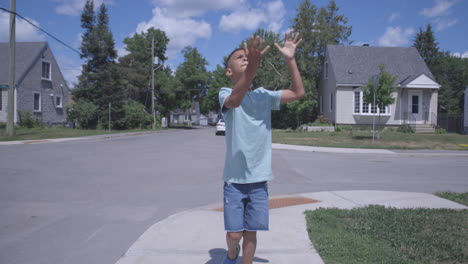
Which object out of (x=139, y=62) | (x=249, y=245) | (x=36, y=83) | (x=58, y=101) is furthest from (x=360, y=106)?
(x=139, y=62)

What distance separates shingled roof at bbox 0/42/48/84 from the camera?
3203 cm

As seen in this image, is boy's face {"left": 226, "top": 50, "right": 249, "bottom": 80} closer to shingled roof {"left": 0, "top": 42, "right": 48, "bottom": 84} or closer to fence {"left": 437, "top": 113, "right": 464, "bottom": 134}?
fence {"left": 437, "top": 113, "right": 464, "bottom": 134}

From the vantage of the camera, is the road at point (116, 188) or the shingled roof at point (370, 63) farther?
the shingled roof at point (370, 63)

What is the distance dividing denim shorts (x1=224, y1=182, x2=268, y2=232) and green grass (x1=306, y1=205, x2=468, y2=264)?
1.14 metres

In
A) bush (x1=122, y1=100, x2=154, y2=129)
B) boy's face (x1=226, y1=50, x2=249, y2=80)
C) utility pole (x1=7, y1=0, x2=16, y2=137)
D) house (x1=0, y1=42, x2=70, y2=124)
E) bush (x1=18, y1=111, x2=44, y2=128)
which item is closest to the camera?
boy's face (x1=226, y1=50, x2=249, y2=80)

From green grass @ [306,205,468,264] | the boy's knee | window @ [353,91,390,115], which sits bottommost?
green grass @ [306,205,468,264]

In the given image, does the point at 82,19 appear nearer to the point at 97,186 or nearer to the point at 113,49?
the point at 113,49

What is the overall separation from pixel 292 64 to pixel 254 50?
15.1 inches

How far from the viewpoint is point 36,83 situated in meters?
33.9

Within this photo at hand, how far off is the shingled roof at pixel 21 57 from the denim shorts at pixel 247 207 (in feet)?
112

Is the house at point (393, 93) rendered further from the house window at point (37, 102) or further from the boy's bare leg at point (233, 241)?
the boy's bare leg at point (233, 241)

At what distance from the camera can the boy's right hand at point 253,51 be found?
2.49 metres

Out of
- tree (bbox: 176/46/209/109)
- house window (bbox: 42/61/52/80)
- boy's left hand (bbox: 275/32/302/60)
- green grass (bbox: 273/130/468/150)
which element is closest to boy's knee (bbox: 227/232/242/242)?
boy's left hand (bbox: 275/32/302/60)

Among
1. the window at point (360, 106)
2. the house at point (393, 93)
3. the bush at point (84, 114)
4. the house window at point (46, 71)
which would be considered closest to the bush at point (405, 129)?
the house at point (393, 93)
